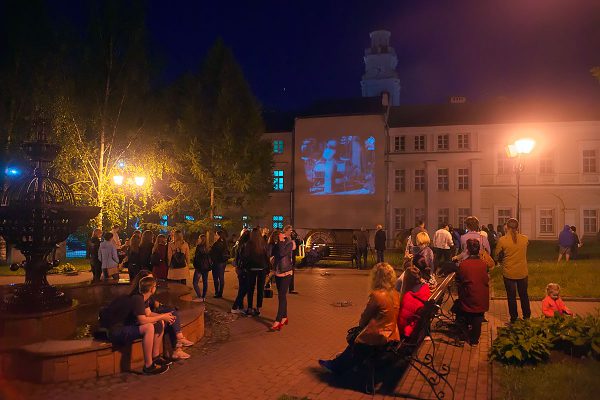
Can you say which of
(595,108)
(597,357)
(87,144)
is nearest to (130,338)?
(597,357)

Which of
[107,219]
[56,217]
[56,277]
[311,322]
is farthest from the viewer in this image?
[107,219]

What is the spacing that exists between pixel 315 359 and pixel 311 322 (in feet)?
8.98

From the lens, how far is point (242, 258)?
1066 centimetres

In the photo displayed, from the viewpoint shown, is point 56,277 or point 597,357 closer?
point 597,357

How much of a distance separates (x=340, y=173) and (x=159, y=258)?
29.1 metres

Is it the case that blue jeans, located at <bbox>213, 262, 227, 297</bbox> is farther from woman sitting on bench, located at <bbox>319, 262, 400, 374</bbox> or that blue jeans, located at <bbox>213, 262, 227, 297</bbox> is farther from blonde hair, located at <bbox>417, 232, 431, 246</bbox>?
woman sitting on bench, located at <bbox>319, 262, 400, 374</bbox>

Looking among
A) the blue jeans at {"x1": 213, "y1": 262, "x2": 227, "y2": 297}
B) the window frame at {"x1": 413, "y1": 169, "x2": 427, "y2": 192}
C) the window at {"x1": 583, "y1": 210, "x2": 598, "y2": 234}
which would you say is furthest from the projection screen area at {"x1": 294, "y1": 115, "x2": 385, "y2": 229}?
the blue jeans at {"x1": 213, "y1": 262, "x2": 227, "y2": 297}

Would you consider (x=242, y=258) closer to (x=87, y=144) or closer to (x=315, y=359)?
(x=315, y=359)

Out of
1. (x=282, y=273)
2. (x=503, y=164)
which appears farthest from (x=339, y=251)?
(x=503, y=164)

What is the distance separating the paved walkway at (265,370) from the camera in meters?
6.01

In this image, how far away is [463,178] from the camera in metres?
41.4

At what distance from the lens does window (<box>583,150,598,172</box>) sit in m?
39.3

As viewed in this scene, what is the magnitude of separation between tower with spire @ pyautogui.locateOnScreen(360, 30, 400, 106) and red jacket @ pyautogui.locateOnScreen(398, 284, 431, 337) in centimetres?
6972

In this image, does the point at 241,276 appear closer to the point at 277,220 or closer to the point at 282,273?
the point at 282,273
